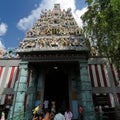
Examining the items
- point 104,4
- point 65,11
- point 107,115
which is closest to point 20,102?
point 107,115

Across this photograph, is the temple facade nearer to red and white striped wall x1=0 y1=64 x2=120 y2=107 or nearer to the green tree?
red and white striped wall x1=0 y1=64 x2=120 y2=107

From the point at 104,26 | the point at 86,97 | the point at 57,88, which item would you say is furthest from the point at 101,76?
the point at 104,26

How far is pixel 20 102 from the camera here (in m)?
11.8

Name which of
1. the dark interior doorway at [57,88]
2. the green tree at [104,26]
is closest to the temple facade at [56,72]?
the dark interior doorway at [57,88]

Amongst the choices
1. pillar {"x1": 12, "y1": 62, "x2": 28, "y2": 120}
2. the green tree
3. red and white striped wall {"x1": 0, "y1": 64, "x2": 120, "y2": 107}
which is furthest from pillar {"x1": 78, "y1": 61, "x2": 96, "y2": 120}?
pillar {"x1": 12, "y1": 62, "x2": 28, "y2": 120}

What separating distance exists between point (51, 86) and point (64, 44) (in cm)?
608

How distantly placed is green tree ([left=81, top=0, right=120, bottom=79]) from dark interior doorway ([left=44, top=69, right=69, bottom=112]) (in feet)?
21.3

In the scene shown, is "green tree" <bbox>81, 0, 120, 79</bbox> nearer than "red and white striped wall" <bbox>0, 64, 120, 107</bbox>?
Yes

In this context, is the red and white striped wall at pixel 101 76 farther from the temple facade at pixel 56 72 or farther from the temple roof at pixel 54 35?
the temple roof at pixel 54 35

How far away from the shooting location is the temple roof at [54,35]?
517 inches

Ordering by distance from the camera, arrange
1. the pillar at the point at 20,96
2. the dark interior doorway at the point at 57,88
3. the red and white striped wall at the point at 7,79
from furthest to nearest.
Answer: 1. the dark interior doorway at the point at 57,88
2. the red and white striped wall at the point at 7,79
3. the pillar at the point at 20,96

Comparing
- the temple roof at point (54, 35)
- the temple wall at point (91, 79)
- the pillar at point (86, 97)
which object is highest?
the temple roof at point (54, 35)

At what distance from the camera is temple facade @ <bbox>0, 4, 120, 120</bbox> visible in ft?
41.4

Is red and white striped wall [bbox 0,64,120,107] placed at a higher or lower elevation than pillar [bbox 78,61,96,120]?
higher
